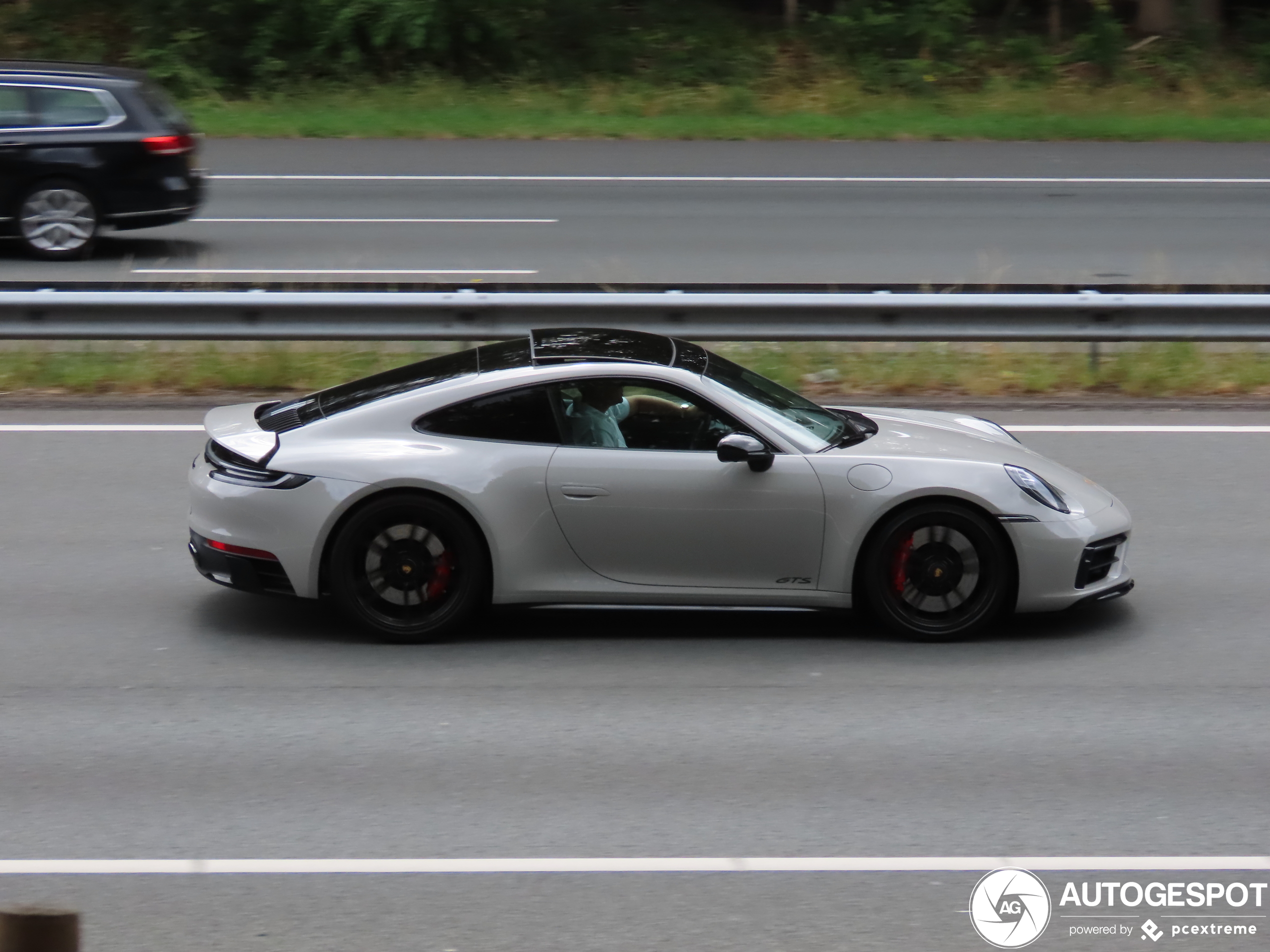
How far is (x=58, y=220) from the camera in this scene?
50.2ft

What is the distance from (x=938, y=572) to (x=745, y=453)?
95 cm

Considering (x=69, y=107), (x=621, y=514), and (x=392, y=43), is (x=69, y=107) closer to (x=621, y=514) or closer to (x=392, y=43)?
(x=621, y=514)

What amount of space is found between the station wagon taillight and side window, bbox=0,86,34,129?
1.13 metres

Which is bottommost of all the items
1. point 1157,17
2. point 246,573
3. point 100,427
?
point 100,427

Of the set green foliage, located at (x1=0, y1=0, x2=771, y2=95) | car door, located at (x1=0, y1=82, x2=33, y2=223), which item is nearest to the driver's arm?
car door, located at (x1=0, y1=82, x2=33, y2=223)

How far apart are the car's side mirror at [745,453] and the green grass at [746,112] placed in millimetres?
16585

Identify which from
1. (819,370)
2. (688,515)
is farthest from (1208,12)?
(688,515)

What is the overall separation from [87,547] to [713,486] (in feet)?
10.9

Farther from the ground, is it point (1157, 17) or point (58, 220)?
point (1157, 17)

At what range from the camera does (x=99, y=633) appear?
22.5 ft

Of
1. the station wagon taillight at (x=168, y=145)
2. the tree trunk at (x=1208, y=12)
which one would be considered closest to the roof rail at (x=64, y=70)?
the station wagon taillight at (x=168, y=145)

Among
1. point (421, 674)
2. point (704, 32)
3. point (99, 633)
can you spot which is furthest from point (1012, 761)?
point (704, 32)

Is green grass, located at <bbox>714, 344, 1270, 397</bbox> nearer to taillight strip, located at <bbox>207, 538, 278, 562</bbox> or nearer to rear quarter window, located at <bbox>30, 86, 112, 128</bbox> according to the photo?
taillight strip, located at <bbox>207, 538, 278, 562</bbox>

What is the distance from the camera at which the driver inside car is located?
6746 mm
